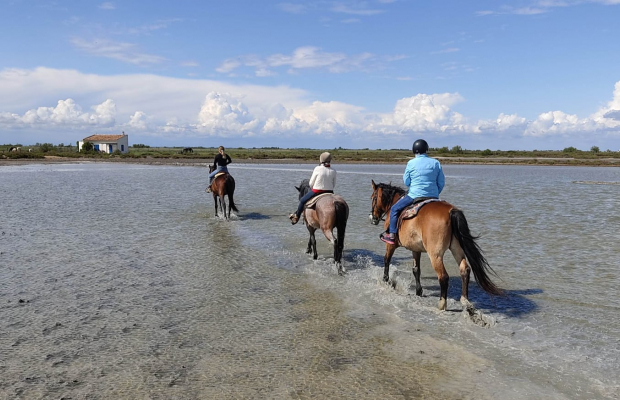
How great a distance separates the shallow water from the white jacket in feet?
5.63

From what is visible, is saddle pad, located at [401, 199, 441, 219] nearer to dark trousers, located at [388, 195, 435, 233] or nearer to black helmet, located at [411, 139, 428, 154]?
dark trousers, located at [388, 195, 435, 233]

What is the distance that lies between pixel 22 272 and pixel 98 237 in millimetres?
3605

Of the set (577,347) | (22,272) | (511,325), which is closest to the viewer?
(577,347)

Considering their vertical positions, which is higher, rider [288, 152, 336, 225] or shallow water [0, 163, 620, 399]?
rider [288, 152, 336, 225]

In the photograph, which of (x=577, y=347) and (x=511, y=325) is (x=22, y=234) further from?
(x=577, y=347)

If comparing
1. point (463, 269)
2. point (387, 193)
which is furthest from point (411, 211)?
point (387, 193)

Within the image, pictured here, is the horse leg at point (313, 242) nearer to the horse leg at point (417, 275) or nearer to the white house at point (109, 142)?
the horse leg at point (417, 275)

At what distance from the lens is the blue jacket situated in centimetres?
723

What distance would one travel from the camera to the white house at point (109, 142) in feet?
286

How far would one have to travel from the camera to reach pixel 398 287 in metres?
7.98

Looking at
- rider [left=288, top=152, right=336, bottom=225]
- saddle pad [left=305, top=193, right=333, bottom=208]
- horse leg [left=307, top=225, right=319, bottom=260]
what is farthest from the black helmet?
horse leg [left=307, top=225, right=319, bottom=260]

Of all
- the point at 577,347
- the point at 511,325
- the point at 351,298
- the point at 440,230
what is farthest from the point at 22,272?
the point at 577,347

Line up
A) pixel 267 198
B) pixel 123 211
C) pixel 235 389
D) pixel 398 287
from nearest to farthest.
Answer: pixel 235 389, pixel 398 287, pixel 123 211, pixel 267 198

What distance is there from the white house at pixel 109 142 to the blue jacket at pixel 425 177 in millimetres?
88100
